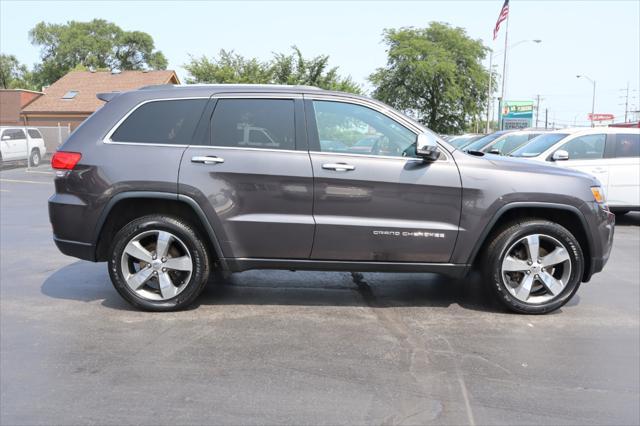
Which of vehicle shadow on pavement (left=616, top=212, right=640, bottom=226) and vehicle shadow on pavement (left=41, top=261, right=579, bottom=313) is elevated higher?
vehicle shadow on pavement (left=41, top=261, right=579, bottom=313)

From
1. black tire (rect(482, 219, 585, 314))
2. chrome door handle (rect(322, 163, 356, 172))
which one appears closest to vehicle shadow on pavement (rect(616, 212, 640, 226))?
black tire (rect(482, 219, 585, 314))

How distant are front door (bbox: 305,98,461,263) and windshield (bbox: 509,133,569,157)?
21.4 feet


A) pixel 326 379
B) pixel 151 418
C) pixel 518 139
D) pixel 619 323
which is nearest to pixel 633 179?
pixel 518 139

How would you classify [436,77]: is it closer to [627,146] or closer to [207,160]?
[627,146]

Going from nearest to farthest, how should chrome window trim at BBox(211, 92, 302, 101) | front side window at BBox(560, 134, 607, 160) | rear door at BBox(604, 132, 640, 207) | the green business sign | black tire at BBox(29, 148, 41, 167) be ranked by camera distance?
1. chrome window trim at BBox(211, 92, 302, 101)
2. rear door at BBox(604, 132, 640, 207)
3. front side window at BBox(560, 134, 607, 160)
4. black tire at BBox(29, 148, 41, 167)
5. the green business sign

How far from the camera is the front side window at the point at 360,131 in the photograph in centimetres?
491

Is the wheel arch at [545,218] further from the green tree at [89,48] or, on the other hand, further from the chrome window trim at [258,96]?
the green tree at [89,48]

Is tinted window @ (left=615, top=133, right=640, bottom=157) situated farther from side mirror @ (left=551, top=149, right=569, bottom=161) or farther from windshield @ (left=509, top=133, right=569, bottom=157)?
side mirror @ (left=551, top=149, right=569, bottom=161)

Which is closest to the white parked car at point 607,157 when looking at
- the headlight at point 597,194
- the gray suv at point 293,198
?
the headlight at point 597,194

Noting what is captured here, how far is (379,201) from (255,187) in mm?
1040

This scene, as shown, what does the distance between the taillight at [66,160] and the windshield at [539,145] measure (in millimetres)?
8191

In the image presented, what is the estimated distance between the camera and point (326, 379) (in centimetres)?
371

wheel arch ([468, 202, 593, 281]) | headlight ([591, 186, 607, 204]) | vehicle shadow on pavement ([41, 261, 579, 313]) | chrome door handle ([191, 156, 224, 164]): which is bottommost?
vehicle shadow on pavement ([41, 261, 579, 313])

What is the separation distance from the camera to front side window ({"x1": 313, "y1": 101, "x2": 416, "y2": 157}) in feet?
16.1
